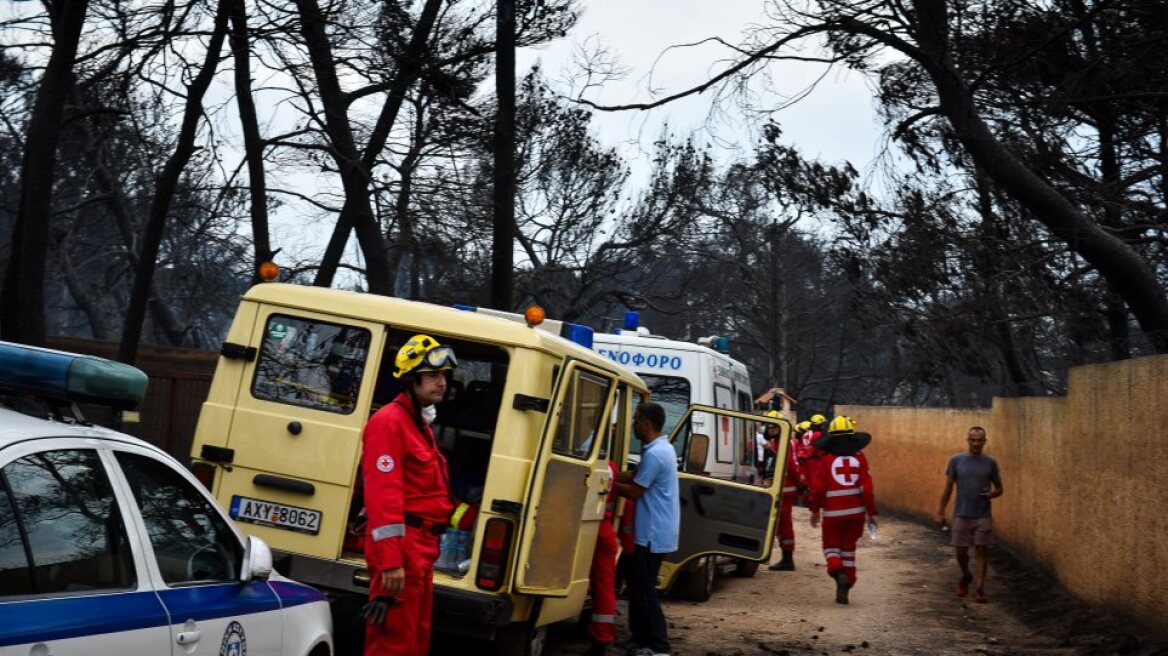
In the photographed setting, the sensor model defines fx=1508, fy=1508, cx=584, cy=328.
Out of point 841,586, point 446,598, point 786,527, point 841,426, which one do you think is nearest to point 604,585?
point 446,598

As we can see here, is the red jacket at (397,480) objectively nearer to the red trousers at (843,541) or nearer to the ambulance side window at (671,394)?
the ambulance side window at (671,394)

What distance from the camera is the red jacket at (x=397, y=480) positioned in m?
6.34

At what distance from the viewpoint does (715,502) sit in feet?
45.2

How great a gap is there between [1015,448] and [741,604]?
22.2 ft

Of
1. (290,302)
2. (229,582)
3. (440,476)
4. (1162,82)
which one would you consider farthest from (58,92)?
(1162,82)

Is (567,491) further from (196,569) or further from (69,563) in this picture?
(69,563)

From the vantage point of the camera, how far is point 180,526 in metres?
5.01

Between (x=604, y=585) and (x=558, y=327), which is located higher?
(x=558, y=327)

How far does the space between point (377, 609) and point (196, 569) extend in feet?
5.02

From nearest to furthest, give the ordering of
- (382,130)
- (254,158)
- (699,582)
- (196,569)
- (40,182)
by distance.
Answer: (196,569)
(40,182)
(699,582)
(382,130)
(254,158)

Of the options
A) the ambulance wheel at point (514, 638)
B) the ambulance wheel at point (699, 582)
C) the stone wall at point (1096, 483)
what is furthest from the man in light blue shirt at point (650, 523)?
the ambulance wheel at point (699, 582)

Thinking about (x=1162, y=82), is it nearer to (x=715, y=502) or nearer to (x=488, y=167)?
(x=715, y=502)

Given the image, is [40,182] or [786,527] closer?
[40,182]

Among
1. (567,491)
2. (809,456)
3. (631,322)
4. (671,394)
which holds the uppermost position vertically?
(631,322)
